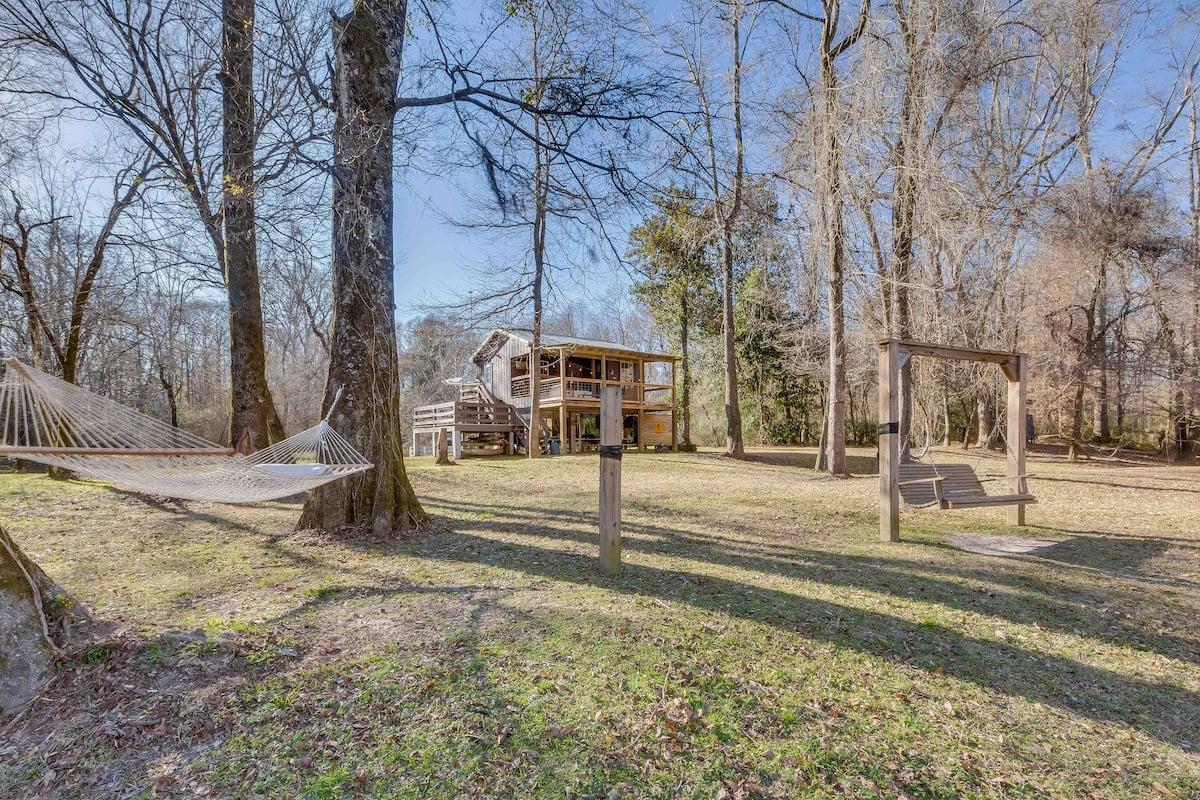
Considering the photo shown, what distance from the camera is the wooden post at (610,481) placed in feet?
12.3

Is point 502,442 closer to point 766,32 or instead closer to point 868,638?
point 766,32

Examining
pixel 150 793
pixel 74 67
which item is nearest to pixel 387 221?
pixel 150 793

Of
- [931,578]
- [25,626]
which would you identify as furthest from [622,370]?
[25,626]

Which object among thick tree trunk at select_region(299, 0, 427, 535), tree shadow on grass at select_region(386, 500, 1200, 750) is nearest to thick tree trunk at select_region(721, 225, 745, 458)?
tree shadow on grass at select_region(386, 500, 1200, 750)

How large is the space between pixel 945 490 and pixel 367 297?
564cm

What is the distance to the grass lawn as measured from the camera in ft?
6.11

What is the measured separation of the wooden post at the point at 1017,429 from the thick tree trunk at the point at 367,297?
19.9 feet

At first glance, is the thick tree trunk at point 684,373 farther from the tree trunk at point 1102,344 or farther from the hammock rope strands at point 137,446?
the hammock rope strands at point 137,446

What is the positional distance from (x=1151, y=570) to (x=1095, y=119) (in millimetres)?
13249

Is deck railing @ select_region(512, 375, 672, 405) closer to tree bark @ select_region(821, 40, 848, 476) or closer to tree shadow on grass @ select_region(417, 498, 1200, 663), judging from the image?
tree bark @ select_region(821, 40, 848, 476)

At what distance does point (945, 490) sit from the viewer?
5422mm

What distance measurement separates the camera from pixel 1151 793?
1.88 metres

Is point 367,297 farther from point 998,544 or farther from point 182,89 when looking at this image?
point 998,544

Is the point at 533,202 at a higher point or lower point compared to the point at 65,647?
higher
